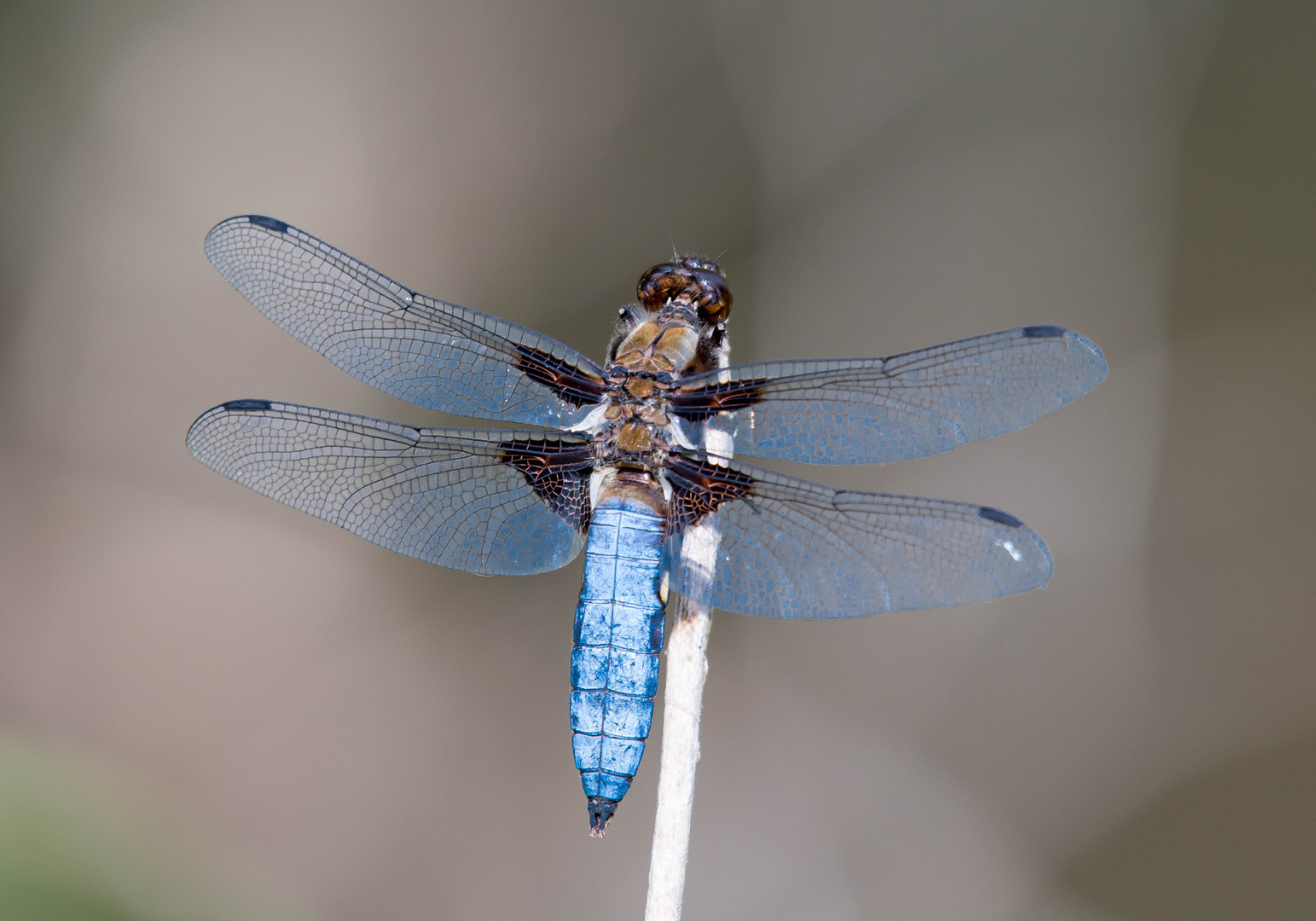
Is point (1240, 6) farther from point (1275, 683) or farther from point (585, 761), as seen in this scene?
point (585, 761)

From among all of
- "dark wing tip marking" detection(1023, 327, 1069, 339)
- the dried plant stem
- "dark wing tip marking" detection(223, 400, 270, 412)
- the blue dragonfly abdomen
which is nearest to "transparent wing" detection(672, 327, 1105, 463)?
"dark wing tip marking" detection(1023, 327, 1069, 339)

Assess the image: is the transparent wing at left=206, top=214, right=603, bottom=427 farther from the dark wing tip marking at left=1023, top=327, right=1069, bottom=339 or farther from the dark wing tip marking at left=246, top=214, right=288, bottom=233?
the dark wing tip marking at left=1023, top=327, right=1069, bottom=339

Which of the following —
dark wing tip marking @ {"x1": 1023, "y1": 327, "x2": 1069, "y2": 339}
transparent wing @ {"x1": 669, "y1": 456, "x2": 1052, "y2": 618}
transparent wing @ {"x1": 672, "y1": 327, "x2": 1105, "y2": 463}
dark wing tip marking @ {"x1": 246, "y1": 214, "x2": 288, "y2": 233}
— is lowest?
transparent wing @ {"x1": 669, "y1": 456, "x2": 1052, "y2": 618}

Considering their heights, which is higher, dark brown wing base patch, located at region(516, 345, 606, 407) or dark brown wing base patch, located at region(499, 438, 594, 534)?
dark brown wing base patch, located at region(516, 345, 606, 407)

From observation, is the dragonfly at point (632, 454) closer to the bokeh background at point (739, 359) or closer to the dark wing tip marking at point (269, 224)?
the dark wing tip marking at point (269, 224)

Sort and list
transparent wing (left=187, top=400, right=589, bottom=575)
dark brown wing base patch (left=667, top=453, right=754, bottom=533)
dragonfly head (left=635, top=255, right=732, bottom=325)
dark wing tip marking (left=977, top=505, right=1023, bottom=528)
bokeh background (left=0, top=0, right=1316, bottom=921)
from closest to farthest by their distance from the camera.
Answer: dark wing tip marking (left=977, top=505, right=1023, bottom=528), dark brown wing base patch (left=667, top=453, right=754, bottom=533), transparent wing (left=187, top=400, right=589, bottom=575), dragonfly head (left=635, top=255, right=732, bottom=325), bokeh background (left=0, top=0, right=1316, bottom=921)

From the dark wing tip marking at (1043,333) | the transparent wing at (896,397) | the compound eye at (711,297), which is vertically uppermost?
the compound eye at (711,297)

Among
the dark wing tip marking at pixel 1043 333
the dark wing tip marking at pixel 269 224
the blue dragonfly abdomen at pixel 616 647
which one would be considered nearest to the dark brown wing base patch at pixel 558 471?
the blue dragonfly abdomen at pixel 616 647
